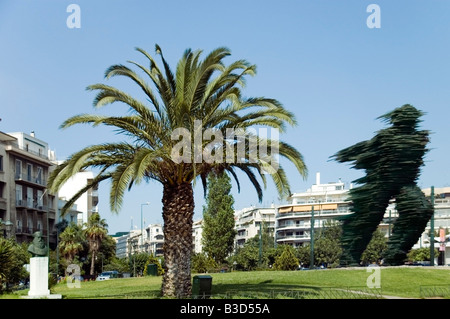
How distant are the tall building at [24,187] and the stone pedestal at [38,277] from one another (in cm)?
3664

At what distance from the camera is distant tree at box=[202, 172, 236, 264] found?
64.6m

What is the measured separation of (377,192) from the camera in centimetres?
3138

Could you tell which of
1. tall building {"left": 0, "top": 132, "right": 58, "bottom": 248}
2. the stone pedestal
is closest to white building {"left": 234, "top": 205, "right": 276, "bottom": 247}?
tall building {"left": 0, "top": 132, "right": 58, "bottom": 248}

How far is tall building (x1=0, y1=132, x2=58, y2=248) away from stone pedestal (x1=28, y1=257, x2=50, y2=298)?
3664cm

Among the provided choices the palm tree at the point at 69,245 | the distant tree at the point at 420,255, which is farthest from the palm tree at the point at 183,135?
the distant tree at the point at 420,255

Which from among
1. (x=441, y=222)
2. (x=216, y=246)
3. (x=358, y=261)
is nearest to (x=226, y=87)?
(x=358, y=261)

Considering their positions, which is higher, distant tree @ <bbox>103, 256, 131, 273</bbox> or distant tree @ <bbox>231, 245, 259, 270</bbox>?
distant tree @ <bbox>231, 245, 259, 270</bbox>

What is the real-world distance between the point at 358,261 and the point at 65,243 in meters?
40.3

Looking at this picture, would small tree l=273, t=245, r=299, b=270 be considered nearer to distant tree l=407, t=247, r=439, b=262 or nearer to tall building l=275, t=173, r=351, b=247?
distant tree l=407, t=247, r=439, b=262

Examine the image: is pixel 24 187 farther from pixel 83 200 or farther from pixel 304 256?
pixel 304 256

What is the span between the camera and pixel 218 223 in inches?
2574

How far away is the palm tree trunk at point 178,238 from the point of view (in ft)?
65.9
